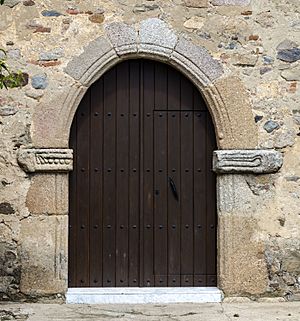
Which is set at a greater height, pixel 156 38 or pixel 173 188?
pixel 156 38

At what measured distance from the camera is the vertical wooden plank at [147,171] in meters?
6.69

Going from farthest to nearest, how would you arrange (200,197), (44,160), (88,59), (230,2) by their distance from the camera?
(200,197)
(230,2)
(88,59)
(44,160)

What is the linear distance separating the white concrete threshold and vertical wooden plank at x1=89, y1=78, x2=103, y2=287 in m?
0.20

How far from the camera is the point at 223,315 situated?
5.95 metres

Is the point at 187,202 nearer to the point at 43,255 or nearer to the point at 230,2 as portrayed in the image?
the point at 43,255

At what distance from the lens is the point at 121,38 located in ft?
21.4

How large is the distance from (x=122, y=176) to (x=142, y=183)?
0.19 meters

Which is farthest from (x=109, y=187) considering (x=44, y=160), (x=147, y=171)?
(x=44, y=160)

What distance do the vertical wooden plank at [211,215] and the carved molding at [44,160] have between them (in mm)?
1269

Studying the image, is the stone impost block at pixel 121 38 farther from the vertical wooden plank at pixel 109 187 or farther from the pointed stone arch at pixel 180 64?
the vertical wooden plank at pixel 109 187

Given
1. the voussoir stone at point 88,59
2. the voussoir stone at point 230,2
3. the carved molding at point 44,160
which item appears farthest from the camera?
the voussoir stone at point 230,2

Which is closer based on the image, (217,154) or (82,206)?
(217,154)

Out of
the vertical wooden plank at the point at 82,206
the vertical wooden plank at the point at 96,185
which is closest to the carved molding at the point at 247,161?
the vertical wooden plank at the point at 96,185

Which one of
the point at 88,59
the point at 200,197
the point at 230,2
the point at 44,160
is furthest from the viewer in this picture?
the point at 200,197
